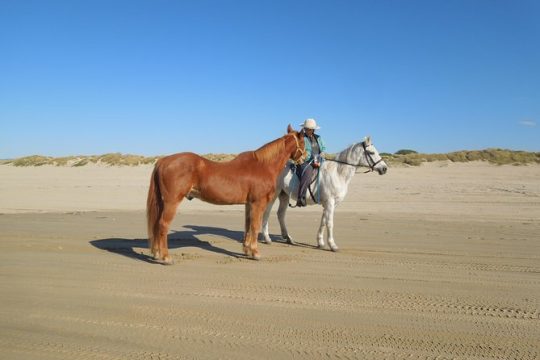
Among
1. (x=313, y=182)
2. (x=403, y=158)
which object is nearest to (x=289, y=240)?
(x=313, y=182)

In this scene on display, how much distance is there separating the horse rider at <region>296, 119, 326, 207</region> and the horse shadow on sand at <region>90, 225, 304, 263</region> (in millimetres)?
1537

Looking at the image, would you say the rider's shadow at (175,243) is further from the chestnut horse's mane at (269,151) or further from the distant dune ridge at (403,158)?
the distant dune ridge at (403,158)

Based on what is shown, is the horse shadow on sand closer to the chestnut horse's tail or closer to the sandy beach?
the sandy beach

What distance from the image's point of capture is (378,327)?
14.0 ft

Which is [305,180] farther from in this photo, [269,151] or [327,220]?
[269,151]

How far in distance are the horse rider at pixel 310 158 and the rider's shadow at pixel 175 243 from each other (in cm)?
189

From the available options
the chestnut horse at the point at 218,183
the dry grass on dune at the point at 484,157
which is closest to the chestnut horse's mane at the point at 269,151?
the chestnut horse at the point at 218,183

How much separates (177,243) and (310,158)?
3.40 m

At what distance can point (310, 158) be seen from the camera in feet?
29.7

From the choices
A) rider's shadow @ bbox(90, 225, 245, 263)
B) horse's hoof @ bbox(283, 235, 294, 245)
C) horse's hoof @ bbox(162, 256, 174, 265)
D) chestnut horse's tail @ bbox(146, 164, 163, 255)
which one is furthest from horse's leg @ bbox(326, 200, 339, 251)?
chestnut horse's tail @ bbox(146, 164, 163, 255)

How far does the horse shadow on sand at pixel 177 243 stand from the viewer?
7.98 metres

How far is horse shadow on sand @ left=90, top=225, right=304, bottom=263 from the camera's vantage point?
26.2ft

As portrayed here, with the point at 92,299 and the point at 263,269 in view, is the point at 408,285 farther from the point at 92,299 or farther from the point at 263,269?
the point at 92,299

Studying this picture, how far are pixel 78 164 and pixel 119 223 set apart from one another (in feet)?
88.5
